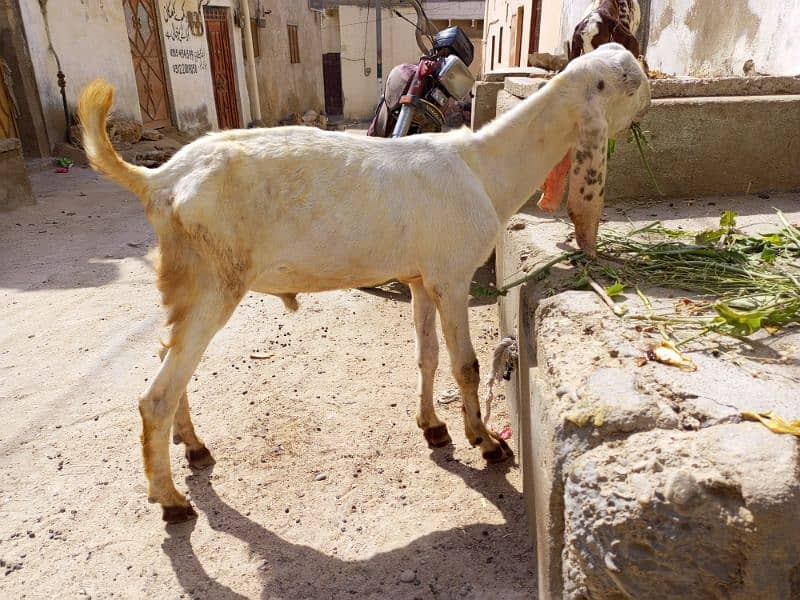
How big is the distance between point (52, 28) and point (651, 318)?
11.9 meters

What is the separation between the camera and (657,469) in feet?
5.36

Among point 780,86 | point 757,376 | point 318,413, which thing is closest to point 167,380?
point 318,413

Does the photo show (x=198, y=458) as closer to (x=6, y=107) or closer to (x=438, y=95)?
(x=438, y=95)

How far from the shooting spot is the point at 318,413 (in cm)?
381

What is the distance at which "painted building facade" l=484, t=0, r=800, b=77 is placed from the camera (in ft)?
17.9

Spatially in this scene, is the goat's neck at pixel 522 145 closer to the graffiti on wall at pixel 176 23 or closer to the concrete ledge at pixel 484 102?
the concrete ledge at pixel 484 102

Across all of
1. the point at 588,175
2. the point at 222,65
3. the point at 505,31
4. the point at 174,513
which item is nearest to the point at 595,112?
the point at 588,175

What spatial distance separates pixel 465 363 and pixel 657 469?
1.53 meters

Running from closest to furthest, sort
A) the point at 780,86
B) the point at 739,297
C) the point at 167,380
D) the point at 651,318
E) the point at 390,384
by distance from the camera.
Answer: the point at 651,318 → the point at 739,297 → the point at 167,380 → the point at 390,384 → the point at 780,86

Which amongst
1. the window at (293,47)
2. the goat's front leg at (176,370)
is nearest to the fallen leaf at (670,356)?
the goat's front leg at (176,370)

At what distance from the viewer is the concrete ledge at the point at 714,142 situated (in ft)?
14.1

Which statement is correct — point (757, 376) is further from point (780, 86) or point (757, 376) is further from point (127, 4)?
point (127, 4)

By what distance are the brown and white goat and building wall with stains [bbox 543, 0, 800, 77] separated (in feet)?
3.92

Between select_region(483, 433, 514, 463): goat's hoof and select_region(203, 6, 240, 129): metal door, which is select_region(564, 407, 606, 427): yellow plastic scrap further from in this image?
select_region(203, 6, 240, 129): metal door
